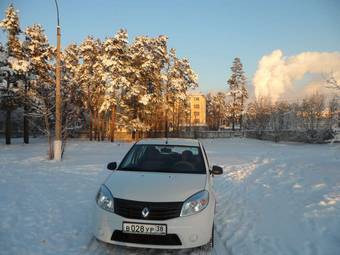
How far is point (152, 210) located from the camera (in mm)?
4426

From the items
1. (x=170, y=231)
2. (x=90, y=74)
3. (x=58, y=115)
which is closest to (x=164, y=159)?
(x=170, y=231)

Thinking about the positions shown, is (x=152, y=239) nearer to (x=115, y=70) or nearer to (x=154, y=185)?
(x=154, y=185)

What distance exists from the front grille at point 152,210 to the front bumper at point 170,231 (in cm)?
5

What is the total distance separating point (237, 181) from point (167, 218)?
327 inches

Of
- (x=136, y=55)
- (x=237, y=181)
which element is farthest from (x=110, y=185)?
(x=136, y=55)

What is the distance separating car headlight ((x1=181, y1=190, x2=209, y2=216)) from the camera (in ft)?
14.9

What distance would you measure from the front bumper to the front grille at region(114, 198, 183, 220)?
53 millimetres

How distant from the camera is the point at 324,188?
9055 mm

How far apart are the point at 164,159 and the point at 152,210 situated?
1.87m

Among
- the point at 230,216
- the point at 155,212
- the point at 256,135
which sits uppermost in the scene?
the point at 155,212

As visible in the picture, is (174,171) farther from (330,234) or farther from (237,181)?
(237,181)

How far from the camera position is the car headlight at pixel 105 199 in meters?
4.65

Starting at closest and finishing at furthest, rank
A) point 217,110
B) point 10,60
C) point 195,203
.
Result: point 195,203
point 10,60
point 217,110

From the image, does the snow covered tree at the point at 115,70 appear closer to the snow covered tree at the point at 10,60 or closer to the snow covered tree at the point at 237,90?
the snow covered tree at the point at 10,60
